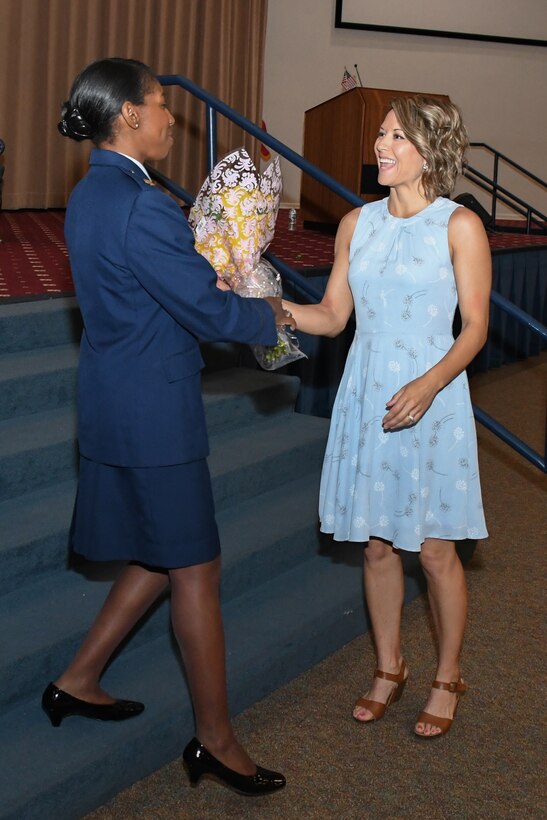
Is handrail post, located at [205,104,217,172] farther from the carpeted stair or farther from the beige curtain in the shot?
the beige curtain

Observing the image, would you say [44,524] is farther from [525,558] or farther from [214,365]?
[525,558]

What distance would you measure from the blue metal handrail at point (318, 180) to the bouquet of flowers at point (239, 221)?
3.84 ft

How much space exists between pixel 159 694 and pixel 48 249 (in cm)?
379

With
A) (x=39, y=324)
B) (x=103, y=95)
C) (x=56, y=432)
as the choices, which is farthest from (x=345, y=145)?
(x=103, y=95)

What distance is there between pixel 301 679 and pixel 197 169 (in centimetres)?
743

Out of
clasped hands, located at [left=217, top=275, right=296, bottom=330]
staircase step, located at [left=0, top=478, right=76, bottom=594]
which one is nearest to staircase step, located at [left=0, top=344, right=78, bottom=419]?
staircase step, located at [left=0, top=478, right=76, bottom=594]

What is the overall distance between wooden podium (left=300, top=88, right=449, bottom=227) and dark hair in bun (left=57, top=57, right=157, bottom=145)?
4898 millimetres

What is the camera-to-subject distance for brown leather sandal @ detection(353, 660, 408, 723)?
2688 mm

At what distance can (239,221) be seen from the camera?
6.97 ft

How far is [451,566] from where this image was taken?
2.57 meters

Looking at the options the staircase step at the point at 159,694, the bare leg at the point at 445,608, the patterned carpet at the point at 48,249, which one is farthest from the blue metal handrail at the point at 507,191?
the bare leg at the point at 445,608

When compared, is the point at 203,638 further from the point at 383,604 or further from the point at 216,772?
the point at 383,604

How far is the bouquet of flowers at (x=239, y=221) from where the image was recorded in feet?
6.97

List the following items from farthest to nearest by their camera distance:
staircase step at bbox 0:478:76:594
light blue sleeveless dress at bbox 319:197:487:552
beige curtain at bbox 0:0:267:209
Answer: beige curtain at bbox 0:0:267:209 < staircase step at bbox 0:478:76:594 < light blue sleeveless dress at bbox 319:197:487:552
